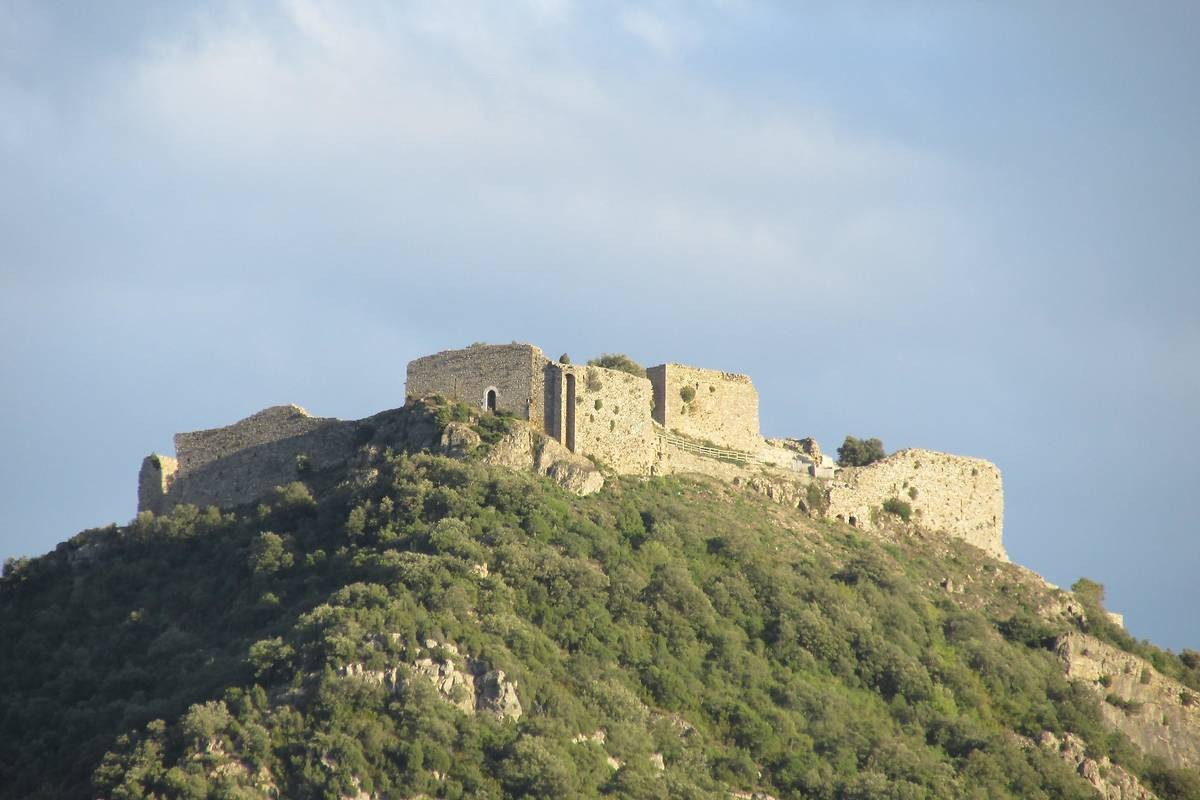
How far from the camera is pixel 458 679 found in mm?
54000

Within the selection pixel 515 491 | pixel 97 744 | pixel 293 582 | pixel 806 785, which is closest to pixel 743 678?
pixel 806 785

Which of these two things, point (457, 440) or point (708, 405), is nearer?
point (457, 440)

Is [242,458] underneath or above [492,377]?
underneath

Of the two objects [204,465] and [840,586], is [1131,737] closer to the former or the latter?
[840,586]

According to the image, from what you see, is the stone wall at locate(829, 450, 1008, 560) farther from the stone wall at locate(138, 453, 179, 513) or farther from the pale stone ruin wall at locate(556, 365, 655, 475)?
the stone wall at locate(138, 453, 179, 513)

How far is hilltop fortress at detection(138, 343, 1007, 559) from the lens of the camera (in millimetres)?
68188

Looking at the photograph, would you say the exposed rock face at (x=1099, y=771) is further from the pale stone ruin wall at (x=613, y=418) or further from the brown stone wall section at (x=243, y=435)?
the brown stone wall section at (x=243, y=435)

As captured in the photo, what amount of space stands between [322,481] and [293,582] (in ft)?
25.2

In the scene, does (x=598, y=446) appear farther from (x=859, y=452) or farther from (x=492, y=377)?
(x=859, y=452)

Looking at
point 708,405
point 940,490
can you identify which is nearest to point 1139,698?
point 940,490

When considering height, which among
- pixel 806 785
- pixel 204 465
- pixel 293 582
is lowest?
pixel 806 785

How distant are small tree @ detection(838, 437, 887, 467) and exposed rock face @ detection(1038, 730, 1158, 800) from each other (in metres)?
19.5

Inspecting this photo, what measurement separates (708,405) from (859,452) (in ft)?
29.4

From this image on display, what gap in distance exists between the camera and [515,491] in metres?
63.5
